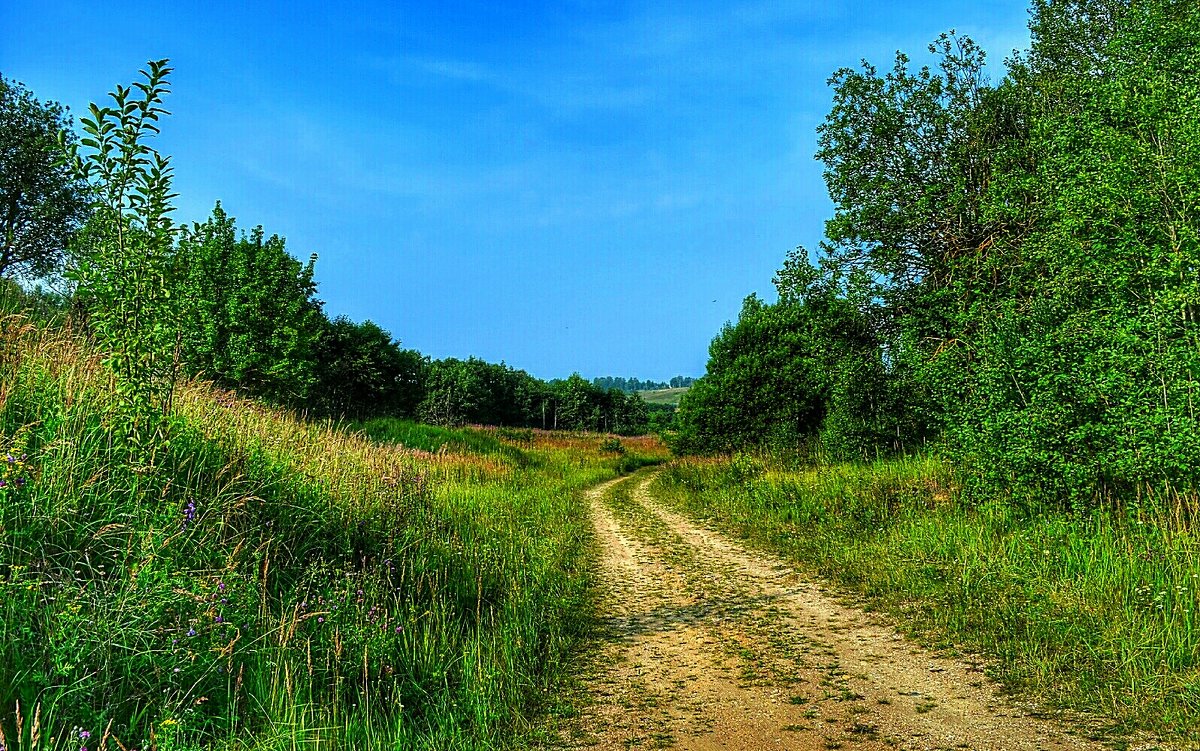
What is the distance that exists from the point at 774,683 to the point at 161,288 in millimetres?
5822

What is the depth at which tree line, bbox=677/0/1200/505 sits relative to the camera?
739 centimetres

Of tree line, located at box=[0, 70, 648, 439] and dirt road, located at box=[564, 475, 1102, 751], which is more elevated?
tree line, located at box=[0, 70, 648, 439]

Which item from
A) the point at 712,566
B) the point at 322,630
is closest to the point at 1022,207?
the point at 712,566

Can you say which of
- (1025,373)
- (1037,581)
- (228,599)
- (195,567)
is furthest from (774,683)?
(1025,373)

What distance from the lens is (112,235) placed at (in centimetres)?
517

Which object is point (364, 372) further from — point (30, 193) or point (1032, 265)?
point (1032, 265)

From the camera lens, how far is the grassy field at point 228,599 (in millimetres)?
3371

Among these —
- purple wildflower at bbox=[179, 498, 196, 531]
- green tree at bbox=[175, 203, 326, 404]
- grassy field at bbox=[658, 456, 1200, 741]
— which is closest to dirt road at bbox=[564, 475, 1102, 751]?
grassy field at bbox=[658, 456, 1200, 741]

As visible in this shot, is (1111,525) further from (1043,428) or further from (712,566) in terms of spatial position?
(712,566)

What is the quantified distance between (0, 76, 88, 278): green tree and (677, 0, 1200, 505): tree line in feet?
94.8

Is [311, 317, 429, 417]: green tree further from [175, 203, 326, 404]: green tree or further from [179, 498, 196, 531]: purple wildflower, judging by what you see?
[179, 498, 196, 531]: purple wildflower

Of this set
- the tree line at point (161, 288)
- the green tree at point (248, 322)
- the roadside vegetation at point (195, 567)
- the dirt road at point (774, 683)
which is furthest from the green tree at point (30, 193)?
the dirt road at point (774, 683)

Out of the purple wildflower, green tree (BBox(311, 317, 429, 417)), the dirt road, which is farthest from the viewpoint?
green tree (BBox(311, 317, 429, 417))

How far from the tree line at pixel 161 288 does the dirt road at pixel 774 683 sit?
4.41 metres
